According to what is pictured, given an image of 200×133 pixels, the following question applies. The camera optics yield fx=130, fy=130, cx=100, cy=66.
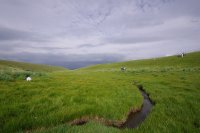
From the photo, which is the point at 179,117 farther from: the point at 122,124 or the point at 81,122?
the point at 81,122

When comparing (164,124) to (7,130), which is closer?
(7,130)

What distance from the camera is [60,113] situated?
8570 mm

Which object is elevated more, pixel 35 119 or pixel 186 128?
pixel 35 119

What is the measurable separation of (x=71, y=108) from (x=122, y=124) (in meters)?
3.80

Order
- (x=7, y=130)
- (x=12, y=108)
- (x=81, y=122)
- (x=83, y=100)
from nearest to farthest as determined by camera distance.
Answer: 1. (x=7, y=130)
2. (x=81, y=122)
3. (x=12, y=108)
4. (x=83, y=100)

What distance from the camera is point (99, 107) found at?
10188mm

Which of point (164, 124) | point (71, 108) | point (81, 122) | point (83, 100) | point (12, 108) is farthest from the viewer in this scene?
point (83, 100)

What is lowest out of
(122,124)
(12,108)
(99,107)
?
(122,124)

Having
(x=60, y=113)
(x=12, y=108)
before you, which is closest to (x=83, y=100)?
(x=60, y=113)

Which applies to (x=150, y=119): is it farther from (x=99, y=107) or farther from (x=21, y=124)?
(x=21, y=124)

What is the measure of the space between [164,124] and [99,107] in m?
4.62

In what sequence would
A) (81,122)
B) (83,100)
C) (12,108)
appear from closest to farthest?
(81,122) < (12,108) < (83,100)

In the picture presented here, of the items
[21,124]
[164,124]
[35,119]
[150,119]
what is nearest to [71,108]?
[35,119]

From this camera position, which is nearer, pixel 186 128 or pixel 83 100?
pixel 186 128
